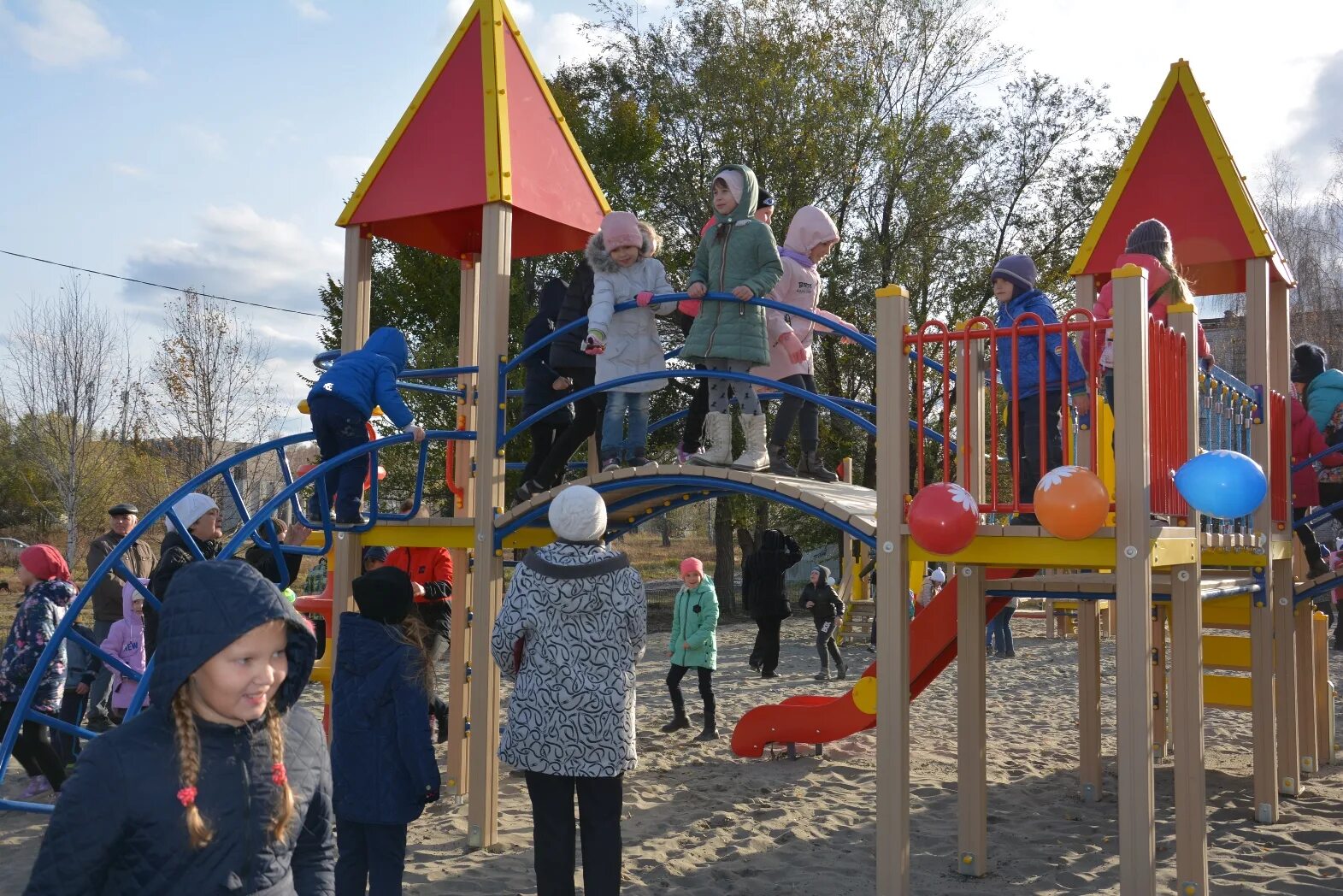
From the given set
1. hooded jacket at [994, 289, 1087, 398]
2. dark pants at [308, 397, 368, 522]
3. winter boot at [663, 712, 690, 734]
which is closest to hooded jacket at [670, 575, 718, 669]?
winter boot at [663, 712, 690, 734]

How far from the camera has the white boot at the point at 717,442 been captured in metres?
6.17

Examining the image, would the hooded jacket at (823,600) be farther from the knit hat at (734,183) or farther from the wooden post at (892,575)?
the wooden post at (892,575)

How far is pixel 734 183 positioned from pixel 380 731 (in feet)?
12.1

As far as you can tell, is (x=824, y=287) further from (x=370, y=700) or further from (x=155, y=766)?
(x=155, y=766)

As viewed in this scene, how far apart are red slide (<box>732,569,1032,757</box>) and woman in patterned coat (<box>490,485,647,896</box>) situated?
2.08 meters

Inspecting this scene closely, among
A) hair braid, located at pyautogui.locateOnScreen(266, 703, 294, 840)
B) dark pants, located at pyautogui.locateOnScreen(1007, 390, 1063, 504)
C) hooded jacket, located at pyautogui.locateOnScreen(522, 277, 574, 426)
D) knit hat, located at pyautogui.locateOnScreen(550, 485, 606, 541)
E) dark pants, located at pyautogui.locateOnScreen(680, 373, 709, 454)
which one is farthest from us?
dark pants, located at pyautogui.locateOnScreen(680, 373, 709, 454)

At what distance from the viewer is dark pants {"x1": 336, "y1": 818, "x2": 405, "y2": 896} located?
4078 millimetres

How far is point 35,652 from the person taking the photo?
6.80 meters

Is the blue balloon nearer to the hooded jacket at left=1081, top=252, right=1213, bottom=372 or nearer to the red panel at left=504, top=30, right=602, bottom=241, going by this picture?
the hooded jacket at left=1081, top=252, right=1213, bottom=372

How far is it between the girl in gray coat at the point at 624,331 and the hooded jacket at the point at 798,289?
2.29ft

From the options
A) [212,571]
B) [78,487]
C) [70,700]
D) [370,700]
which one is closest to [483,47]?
[370,700]

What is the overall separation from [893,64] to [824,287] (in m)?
4.59

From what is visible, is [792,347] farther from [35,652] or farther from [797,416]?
[35,652]

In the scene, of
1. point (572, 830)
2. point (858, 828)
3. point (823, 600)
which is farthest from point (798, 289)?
point (823, 600)
